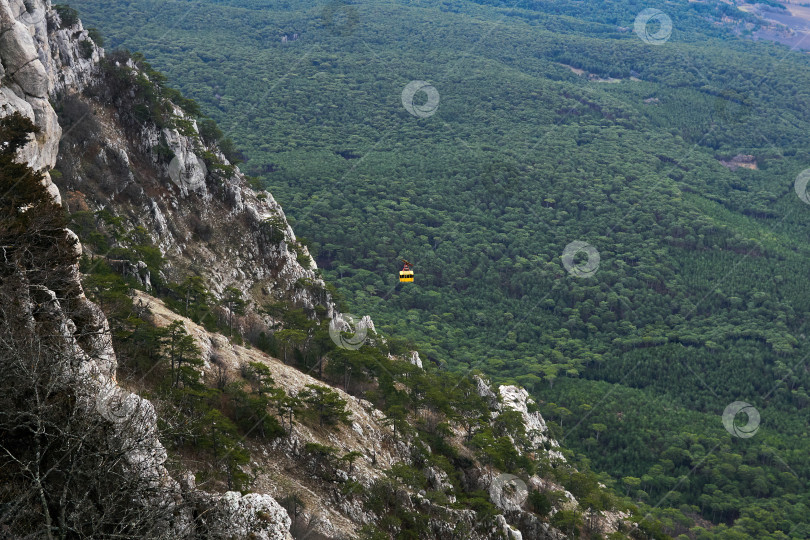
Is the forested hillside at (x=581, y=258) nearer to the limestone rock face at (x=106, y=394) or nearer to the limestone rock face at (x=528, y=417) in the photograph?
the limestone rock face at (x=528, y=417)

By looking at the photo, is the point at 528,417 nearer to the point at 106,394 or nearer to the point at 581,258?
the point at 106,394

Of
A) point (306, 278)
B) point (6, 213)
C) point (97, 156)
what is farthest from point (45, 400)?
point (306, 278)

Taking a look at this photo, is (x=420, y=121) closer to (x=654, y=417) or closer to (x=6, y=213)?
(x=654, y=417)

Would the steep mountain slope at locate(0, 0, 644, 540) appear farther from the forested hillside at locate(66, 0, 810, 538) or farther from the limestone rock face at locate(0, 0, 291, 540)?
the forested hillside at locate(66, 0, 810, 538)

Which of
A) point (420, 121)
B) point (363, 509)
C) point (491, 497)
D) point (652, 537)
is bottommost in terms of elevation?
point (420, 121)

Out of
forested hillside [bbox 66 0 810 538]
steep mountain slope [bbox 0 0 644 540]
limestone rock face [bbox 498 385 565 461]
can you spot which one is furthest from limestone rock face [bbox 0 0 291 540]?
limestone rock face [bbox 498 385 565 461]

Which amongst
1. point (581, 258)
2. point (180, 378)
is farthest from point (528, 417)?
point (581, 258)

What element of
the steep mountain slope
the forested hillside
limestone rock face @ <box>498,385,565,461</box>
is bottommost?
the forested hillside

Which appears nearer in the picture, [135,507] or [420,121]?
[135,507]
